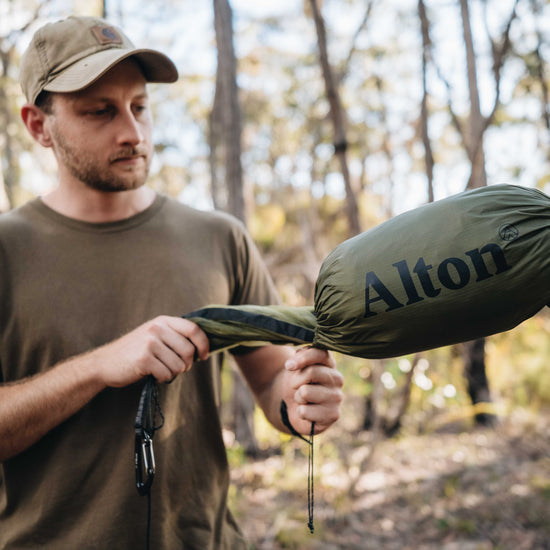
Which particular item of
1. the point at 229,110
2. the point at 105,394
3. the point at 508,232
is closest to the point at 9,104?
the point at 229,110

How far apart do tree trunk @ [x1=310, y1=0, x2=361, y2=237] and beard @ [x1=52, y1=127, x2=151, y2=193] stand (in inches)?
96.8

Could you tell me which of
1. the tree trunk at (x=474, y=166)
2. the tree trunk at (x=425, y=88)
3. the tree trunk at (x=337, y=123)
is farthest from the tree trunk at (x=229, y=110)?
the tree trunk at (x=474, y=166)

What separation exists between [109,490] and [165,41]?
42.9ft

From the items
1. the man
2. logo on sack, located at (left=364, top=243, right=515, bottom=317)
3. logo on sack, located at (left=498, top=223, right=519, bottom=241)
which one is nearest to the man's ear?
the man

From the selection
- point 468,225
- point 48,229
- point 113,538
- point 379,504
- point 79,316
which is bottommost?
point 379,504

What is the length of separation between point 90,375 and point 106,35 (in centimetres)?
123

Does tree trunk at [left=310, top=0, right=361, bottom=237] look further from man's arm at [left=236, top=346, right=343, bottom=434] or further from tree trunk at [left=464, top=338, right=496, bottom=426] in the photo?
tree trunk at [left=464, top=338, right=496, bottom=426]

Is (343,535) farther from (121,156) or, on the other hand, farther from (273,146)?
(273,146)

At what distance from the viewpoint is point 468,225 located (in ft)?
3.85

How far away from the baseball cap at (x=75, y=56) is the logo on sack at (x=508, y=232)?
1.32 meters

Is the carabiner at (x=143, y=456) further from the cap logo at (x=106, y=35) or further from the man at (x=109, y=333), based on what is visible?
the cap logo at (x=106, y=35)

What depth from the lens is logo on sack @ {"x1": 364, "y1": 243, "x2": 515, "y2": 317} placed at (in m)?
1.14

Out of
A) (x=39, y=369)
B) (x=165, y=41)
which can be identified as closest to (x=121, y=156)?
(x=39, y=369)

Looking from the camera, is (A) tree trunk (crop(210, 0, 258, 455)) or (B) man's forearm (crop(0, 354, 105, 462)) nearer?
(B) man's forearm (crop(0, 354, 105, 462))
